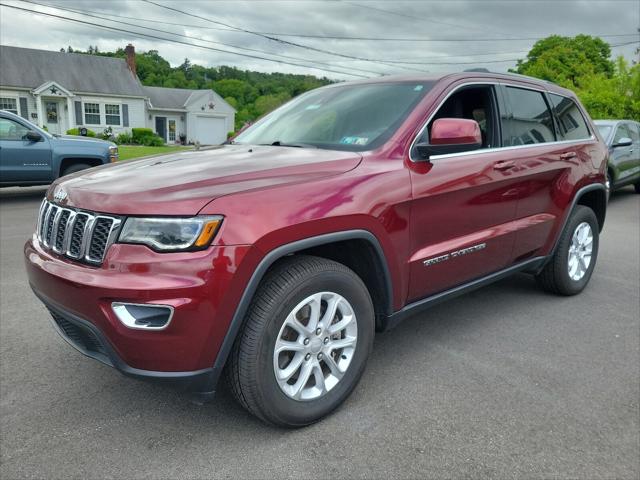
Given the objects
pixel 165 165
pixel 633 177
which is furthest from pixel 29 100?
pixel 165 165

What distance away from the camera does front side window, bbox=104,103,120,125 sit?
128 feet

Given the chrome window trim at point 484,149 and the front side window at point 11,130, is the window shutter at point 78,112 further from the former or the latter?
the chrome window trim at point 484,149

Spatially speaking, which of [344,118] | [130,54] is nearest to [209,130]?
[130,54]

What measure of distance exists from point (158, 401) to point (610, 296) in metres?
4.08

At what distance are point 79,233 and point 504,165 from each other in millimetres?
2708

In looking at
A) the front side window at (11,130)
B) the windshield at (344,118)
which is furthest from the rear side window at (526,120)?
the front side window at (11,130)

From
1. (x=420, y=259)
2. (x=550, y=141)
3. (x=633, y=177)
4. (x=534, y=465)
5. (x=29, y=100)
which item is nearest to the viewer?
(x=534, y=465)

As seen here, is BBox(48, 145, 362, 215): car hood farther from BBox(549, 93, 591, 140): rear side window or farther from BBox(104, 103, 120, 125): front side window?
BBox(104, 103, 120, 125): front side window

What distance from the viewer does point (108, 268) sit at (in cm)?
224

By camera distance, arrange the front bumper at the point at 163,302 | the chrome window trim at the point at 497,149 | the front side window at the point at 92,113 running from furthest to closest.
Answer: the front side window at the point at 92,113
the chrome window trim at the point at 497,149
the front bumper at the point at 163,302

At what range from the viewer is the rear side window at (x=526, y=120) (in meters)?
3.95

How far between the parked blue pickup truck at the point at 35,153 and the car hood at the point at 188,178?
8297 mm

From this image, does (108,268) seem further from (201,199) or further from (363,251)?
(363,251)

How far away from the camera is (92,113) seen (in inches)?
1500
